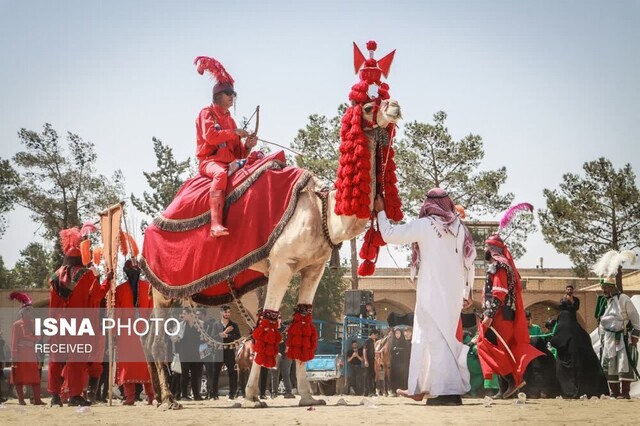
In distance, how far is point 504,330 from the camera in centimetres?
1253

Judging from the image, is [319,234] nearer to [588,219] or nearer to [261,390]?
[261,390]

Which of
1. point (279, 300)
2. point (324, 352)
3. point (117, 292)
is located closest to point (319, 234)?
point (279, 300)

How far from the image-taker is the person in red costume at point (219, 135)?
11984 mm

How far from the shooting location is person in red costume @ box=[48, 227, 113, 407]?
13609 mm

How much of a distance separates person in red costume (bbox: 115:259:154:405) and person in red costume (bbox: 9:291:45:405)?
384 cm

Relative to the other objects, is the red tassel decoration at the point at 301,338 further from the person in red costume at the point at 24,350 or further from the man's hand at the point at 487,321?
the person in red costume at the point at 24,350

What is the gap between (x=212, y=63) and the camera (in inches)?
486

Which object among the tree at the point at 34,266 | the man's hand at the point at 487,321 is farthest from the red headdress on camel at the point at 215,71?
the tree at the point at 34,266

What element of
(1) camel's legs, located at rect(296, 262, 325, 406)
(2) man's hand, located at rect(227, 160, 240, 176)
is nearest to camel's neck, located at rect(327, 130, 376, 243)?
(1) camel's legs, located at rect(296, 262, 325, 406)

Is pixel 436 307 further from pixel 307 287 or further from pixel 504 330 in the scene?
pixel 504 330

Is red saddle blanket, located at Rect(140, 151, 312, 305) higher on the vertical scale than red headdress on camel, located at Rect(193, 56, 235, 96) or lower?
lower

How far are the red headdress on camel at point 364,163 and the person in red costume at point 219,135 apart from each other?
164cm

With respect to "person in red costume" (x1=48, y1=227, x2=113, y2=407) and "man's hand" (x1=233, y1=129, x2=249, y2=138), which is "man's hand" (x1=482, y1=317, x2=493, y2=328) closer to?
"man's hand" (x1=233, y1=129, x2=249, y2=138)

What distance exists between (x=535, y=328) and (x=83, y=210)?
29458 mm
